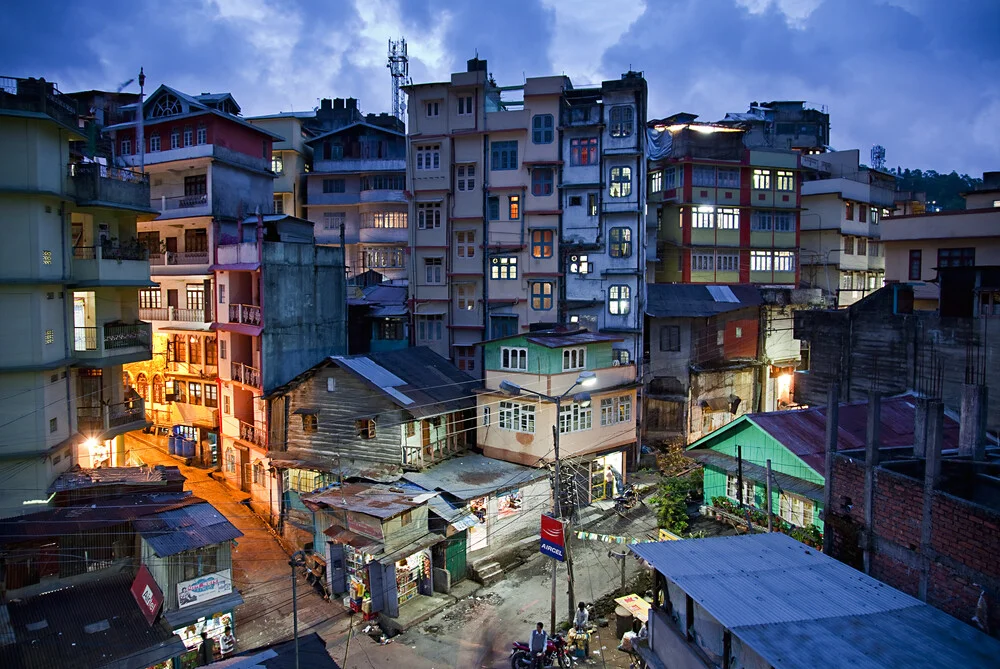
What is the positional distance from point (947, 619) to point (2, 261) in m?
27.8

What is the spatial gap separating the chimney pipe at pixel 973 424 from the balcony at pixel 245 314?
27.5m

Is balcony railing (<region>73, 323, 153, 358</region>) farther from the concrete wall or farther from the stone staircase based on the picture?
the stone staircase

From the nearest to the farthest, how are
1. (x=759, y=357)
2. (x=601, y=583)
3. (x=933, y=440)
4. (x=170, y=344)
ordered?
(x=933, y=440)
(x=601, y=583)
(x=170, y=344)
(x=759, y=357)

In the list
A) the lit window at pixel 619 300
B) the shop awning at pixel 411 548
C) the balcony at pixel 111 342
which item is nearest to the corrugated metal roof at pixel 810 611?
the shop awning at pixel 411 548

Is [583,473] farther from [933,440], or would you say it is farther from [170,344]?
[170,344]

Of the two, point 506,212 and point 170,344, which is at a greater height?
point 506,212

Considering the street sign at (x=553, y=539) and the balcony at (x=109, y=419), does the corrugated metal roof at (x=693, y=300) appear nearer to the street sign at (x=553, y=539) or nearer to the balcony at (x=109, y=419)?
the street sign at (x=553, y=539)

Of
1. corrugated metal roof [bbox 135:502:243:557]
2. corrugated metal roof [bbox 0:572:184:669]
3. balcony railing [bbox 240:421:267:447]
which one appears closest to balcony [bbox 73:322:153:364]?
balcony railing [bbox 240:421:267:447]

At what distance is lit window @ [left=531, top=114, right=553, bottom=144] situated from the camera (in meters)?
39.7

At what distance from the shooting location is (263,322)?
104 feet

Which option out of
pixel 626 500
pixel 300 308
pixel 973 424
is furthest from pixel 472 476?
pixel 973 424

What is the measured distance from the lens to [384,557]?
22.1m

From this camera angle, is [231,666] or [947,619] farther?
[231,666]

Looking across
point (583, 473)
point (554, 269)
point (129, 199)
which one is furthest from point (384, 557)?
point (554, 269)
